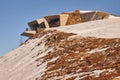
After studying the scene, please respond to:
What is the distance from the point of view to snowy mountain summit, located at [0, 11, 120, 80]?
59.5 feet

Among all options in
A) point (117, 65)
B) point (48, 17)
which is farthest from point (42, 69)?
point (48, 17)

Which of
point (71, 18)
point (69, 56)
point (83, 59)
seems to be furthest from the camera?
point (71, 18)

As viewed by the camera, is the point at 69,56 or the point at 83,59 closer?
the point at 83,59

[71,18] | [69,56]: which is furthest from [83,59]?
[71,18]

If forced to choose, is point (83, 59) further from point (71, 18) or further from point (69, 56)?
point (71, 18)

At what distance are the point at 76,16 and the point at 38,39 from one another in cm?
1174

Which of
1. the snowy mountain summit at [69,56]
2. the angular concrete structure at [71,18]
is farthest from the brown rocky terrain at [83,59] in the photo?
the angular concrete structure at [71,18]

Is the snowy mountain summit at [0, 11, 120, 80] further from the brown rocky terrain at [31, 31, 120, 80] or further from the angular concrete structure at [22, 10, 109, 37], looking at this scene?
the angular concrete structure at [22, 10, 109, 37]

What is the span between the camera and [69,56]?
2238cm

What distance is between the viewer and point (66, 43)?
25656 millimetres

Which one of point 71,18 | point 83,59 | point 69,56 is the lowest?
point 83,59

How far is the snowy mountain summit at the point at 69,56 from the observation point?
59.5 feet

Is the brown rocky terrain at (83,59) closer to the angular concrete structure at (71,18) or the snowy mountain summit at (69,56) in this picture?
the snowy mountain summit at (69,56)

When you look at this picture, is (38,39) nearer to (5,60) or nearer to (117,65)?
(5,60)
